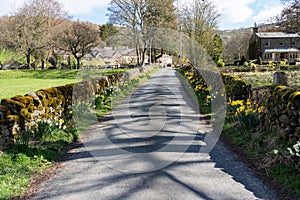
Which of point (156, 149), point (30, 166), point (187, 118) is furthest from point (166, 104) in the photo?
point (30, 166)

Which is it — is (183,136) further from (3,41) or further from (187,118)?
(3,41)

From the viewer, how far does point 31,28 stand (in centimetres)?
4194

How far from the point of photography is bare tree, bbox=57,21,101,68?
4391 cm

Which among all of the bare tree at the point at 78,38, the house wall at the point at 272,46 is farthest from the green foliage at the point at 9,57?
the house wall at the point at 272,46

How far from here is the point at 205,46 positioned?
75.1 ft

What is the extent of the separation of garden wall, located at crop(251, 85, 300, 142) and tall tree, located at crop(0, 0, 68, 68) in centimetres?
3947

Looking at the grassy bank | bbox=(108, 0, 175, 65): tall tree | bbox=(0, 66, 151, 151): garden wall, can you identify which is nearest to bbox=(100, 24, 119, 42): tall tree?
bbox=(108, 0, 175, 65): tall tree

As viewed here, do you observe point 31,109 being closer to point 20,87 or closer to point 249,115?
point 249,115

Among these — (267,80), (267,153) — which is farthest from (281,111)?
(267,80)

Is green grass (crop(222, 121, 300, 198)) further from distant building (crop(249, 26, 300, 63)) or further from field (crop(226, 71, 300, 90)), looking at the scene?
distant building (crop(249, 26, 300, 63))

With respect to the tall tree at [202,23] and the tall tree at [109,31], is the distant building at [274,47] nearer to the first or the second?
the tall tree at [109,31]

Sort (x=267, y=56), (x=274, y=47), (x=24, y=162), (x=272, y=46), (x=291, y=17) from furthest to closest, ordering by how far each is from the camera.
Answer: (x=272, y=46)
(x=274, y=47)
(x=267, y=56)
(x=291, y=17)
(x=24, y=162)

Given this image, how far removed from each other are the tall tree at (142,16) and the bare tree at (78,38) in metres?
15.6

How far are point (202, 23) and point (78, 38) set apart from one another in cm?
2530
